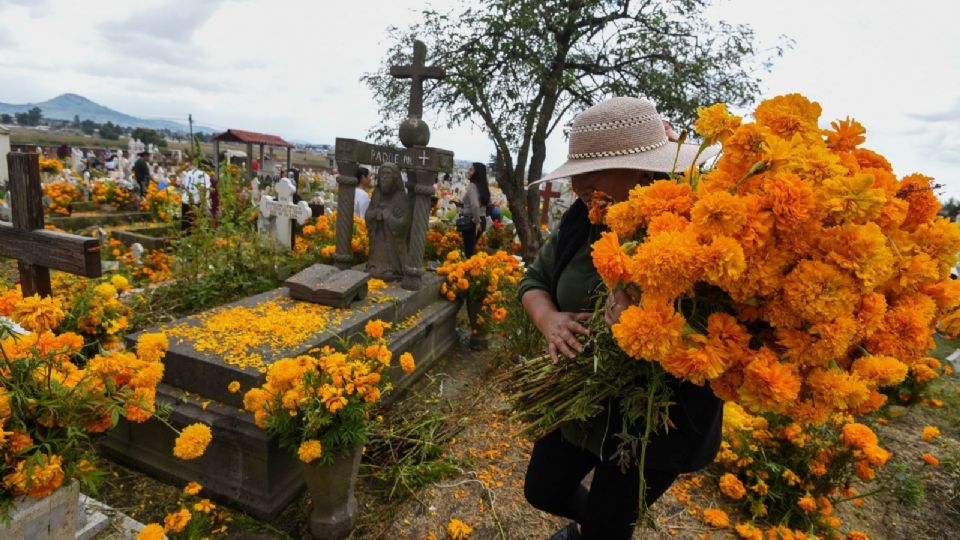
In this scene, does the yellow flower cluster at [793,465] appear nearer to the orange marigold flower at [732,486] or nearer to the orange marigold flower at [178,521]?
the orange marigold flower at [732,486]

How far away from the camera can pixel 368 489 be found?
2.75 meters

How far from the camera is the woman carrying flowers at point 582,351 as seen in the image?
141 cm

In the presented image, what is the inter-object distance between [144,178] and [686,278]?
16755 millimetres

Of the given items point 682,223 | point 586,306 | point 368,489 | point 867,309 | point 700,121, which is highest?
point 700,121

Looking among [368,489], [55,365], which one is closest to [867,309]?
[55,365]

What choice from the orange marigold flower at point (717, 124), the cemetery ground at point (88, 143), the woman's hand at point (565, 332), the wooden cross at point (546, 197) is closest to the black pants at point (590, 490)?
the woman's hand at point (565, 332)

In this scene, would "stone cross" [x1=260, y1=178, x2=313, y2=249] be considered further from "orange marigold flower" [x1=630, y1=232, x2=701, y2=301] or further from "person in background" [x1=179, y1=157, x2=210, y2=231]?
"orange marigold flower" [x1=630, y1=232, x2=701, y2=301]

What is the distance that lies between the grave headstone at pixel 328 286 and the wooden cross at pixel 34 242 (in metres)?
1.32

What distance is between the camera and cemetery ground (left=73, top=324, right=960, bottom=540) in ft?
8.01

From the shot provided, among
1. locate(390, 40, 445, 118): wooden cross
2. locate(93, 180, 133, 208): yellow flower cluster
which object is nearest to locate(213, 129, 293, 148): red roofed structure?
locate(93, 180, 133, 208): yellow flower cluster

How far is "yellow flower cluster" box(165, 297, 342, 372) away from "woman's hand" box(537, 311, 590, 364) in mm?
1770

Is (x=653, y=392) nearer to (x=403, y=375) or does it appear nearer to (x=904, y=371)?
(x=904, y=371)

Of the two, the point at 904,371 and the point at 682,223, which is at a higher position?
the point at 682,223

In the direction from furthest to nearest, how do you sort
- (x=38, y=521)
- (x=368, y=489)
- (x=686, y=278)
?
(x=368, y=489), (x=38, y=521), (x=686, y=278)
